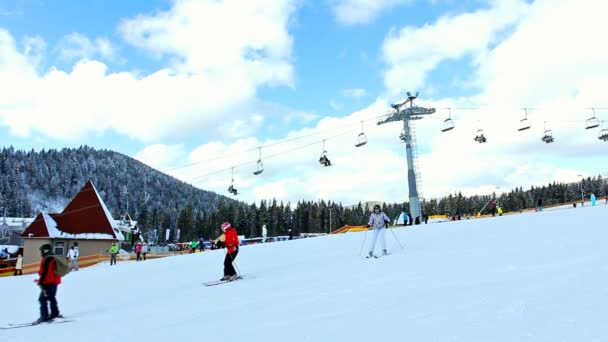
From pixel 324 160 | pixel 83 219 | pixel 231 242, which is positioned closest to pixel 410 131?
pixel 324 160

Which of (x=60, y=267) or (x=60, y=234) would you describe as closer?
(x=60, y=267)

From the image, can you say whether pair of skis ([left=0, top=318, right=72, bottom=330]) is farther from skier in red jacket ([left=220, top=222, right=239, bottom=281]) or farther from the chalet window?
the chalet window

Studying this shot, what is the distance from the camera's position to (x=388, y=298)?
6723 mm

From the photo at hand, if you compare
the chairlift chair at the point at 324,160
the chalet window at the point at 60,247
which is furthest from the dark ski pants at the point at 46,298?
the chalet window at the point at 60,247

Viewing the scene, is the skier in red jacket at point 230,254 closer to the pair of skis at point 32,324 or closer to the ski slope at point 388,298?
the ski slope at point 388,298

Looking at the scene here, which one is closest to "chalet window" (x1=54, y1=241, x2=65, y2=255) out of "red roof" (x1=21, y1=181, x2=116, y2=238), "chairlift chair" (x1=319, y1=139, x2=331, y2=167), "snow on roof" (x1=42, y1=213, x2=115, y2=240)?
"snow on roof" (x1=42, y1=213, x2=115, y2=240)

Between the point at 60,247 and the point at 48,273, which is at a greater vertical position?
the point at 48,273

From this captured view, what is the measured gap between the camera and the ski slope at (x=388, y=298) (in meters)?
4.95

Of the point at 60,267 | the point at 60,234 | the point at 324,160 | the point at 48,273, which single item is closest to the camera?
the point at 48,273

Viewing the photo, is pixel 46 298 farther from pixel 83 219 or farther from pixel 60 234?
pixel 83 219

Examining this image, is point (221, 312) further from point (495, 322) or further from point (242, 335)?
point (495, 322)

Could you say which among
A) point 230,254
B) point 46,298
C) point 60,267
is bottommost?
point 46,298

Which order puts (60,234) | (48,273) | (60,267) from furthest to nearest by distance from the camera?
(60,234) → (60,267) → (48,273)

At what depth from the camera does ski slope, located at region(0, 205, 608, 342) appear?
4.95m
